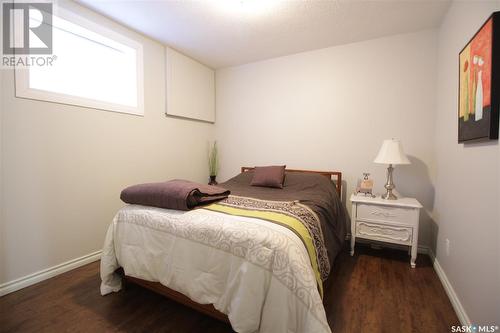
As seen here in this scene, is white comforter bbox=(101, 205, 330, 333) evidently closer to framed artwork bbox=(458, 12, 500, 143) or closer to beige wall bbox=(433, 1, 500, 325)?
beige wall bbox=(433, 1, 500, 325)

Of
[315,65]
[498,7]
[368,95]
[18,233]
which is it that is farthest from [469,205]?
[18,233]

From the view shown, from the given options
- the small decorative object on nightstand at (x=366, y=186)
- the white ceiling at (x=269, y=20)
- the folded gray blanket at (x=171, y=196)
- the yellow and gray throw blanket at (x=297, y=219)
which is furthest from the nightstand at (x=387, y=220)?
the white ceiling at (x=269, y=20)

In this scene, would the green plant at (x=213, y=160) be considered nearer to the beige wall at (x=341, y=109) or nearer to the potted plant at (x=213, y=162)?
the potted plant at (x=213, y=162)

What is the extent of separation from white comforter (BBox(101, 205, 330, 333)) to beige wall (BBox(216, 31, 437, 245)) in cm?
199

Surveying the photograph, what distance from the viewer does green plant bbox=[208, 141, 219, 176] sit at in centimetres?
376

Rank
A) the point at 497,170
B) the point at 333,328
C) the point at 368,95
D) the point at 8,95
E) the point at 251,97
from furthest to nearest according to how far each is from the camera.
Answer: the point at 251,97 < the point at 368,95 < the point at 8,95 < the point at 333,328 < the point at 497,170

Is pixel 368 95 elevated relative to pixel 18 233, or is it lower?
elevated

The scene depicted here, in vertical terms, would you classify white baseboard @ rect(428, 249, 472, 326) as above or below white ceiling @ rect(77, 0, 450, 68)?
below

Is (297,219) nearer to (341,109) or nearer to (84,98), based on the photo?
(341,109)

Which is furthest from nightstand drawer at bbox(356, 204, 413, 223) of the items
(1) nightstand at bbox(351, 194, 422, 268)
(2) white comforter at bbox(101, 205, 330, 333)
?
(2) white comforter at bbox(101, 205, 330, 333)

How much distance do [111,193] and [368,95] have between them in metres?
3.18

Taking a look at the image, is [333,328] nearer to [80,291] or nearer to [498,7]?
[80,291]

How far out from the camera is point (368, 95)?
270cm

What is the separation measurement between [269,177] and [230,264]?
5.16ft
